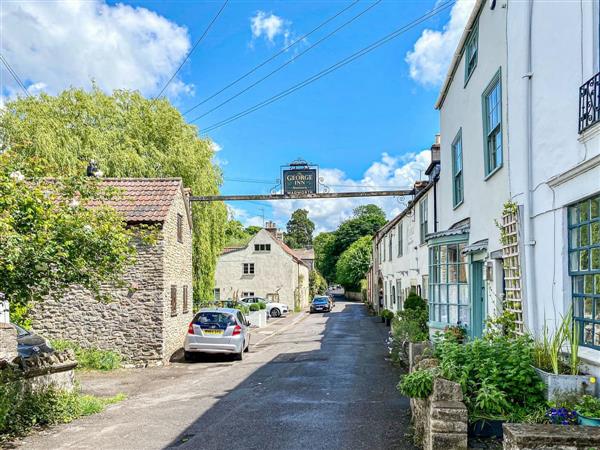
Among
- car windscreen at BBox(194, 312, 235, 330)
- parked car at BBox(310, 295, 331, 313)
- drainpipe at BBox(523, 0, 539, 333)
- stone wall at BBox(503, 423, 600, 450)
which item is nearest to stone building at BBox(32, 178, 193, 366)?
car windscreen at BBox(194, 312, 235, 330)

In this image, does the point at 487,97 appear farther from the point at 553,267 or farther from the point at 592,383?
the point at 592,383

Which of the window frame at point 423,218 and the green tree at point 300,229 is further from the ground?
the green tree at point 300,229

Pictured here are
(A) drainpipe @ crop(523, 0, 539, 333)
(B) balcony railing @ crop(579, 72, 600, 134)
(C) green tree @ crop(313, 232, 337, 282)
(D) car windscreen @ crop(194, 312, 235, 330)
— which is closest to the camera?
(B) balcony railing @ crop(579, 72, 600, 134)

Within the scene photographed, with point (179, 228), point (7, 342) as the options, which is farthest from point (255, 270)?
point (7, 342)

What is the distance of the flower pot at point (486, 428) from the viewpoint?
568 cm

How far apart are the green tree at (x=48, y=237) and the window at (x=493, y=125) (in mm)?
7017

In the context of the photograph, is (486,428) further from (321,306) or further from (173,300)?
(321,306)

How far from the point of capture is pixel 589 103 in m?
5.45

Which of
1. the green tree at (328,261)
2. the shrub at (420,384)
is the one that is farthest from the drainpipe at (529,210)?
the green tree at (328,261)

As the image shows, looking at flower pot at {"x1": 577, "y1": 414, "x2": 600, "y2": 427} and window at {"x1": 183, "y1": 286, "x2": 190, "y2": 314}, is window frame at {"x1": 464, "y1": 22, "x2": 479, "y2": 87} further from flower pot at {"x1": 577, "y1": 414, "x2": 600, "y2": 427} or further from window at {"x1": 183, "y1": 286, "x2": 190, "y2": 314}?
window at {"x1": 183, "y1": 286, "x2": 190, "y2": 314}

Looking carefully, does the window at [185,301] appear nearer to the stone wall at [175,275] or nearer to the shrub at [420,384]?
the stone wall at [175,275]

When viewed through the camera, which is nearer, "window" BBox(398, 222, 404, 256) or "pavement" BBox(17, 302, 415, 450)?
"pavement" BBox(17, 302, 415, 450)

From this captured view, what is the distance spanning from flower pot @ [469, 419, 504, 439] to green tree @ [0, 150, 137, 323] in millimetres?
6181

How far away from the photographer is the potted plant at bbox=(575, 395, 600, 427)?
15.5 feet
